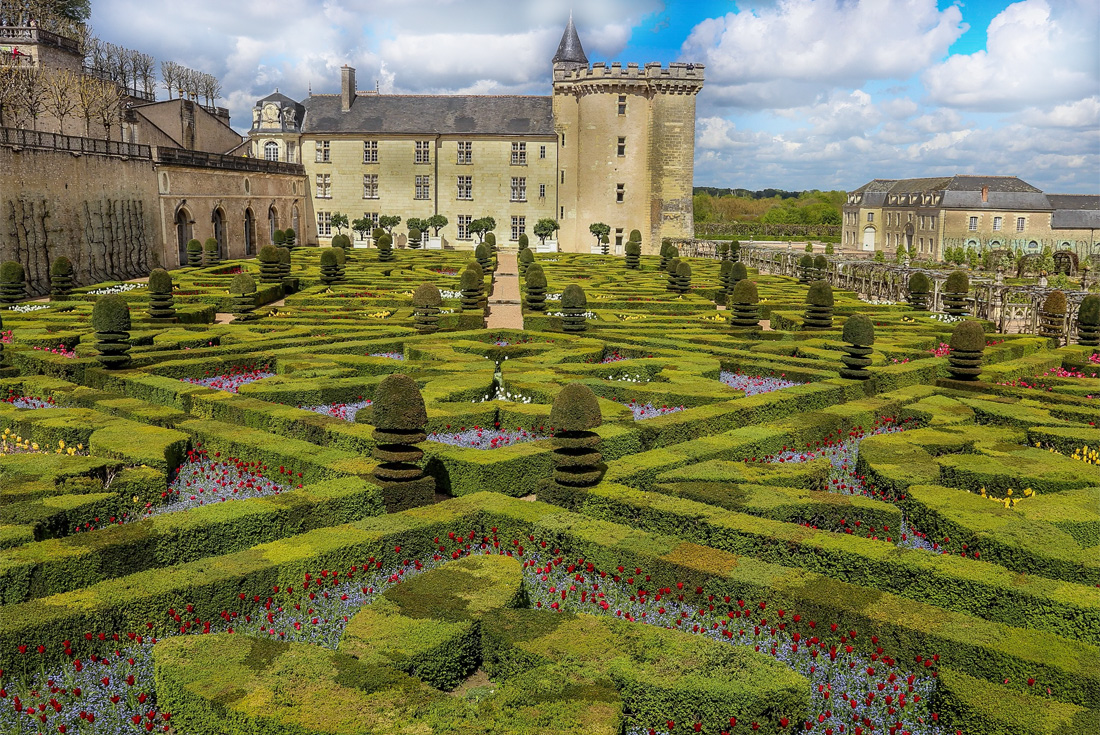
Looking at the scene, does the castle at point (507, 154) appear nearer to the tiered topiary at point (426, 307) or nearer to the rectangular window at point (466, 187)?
the rectangular window at point (466, 187)

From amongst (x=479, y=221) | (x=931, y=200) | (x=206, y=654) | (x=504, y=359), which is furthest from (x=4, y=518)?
(x=931, y=200)

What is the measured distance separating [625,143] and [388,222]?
50.9 ft

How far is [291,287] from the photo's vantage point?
1173 inches

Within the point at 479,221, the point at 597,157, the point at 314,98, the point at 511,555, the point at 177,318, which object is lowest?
the point at 511,555

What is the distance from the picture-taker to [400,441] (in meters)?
9.59

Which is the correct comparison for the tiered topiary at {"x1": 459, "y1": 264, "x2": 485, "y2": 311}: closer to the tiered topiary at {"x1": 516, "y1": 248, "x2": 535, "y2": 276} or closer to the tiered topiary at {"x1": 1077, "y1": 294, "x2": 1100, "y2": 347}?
the tiered topiary at {"x1": 516, "y1": 248, "x2": 535, "y2": 276}

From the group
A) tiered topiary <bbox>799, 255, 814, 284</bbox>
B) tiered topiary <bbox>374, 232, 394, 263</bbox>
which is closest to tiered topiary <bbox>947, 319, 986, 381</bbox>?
tiered topiary <bbox>799, 255, 814, 284</bbox>

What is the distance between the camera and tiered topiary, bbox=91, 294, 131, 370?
15062 mm

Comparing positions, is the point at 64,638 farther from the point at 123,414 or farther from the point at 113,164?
the point at 113,164

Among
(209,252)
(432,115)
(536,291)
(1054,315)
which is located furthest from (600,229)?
(1054,315)

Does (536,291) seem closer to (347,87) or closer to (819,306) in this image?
(819,306)

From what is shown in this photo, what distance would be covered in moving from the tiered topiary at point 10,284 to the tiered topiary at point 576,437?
822 inches

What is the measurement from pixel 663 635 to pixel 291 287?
2562 cm

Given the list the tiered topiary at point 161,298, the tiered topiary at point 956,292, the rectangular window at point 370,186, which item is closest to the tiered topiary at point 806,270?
the tiered topiary at point 956,292
